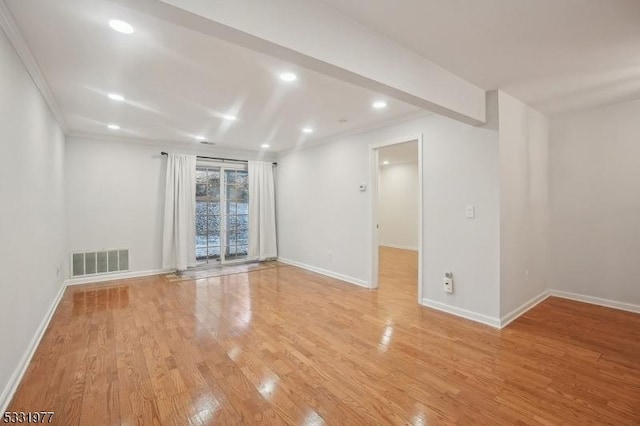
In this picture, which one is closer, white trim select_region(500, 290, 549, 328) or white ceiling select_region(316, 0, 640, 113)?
white ceiling select_region(316, 0, 640, 113)

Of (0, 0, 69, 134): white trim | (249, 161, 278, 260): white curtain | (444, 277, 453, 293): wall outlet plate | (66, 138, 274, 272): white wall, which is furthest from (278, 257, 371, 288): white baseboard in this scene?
(0, 0, 69, 134): white trim

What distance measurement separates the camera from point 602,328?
122 inches

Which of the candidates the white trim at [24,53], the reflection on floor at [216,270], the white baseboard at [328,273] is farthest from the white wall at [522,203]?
the reflection on floor at [216,270]

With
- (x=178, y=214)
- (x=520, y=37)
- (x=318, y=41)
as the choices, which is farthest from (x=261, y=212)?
(x=520, y=37)

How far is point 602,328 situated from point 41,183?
595 cm

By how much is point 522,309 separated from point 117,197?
6.35m

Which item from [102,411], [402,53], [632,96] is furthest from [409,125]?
[102,411]

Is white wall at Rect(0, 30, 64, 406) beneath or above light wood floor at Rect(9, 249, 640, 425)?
above

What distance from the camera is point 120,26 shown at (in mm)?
1962

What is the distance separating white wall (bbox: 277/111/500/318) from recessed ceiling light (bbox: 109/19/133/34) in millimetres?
3159

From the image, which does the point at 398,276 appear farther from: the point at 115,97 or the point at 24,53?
the point at 24,53

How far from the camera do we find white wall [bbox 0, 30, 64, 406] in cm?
198

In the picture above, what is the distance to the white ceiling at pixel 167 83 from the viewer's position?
1.98m

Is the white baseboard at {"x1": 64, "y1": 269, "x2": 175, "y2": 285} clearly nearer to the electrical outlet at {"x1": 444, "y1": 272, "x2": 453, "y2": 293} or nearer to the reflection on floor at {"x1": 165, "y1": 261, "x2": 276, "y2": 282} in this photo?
the reflection on floor at {"x1": 165, "y1": 261, "x2": 276, "y2": 282}
